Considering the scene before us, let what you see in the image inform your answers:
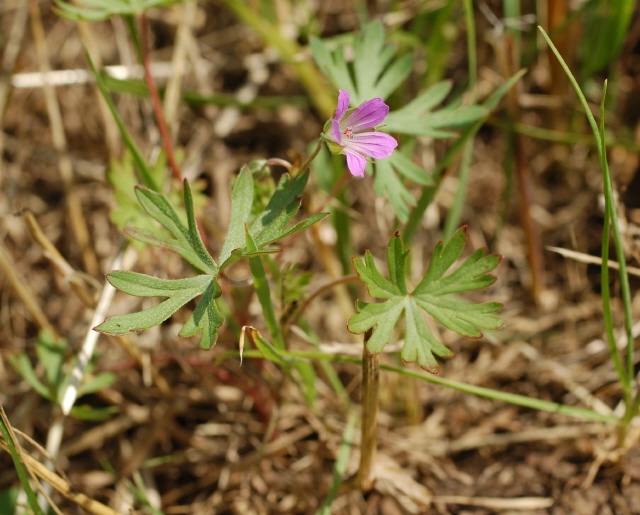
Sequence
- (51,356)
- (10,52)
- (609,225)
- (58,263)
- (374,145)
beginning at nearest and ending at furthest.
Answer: (374,145), (609,225), (58,263), (51,356), (10,52)

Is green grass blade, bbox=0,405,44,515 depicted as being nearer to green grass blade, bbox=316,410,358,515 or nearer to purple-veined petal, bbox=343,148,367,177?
green grass blade, bbox=316,410,358,515

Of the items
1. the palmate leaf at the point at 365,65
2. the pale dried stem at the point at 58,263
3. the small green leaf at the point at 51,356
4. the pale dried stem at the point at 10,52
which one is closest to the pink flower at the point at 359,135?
the palmate leaf at the point at 365,65

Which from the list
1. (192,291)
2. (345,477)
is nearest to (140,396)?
(345,477)

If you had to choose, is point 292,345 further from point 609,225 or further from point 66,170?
point 66,170

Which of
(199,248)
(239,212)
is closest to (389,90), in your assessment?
(239,212)

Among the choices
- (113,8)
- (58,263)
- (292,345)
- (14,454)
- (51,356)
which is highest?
(113,8)

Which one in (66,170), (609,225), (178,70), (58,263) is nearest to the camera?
(609,225)

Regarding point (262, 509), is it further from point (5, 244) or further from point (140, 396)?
point (5, 244)
